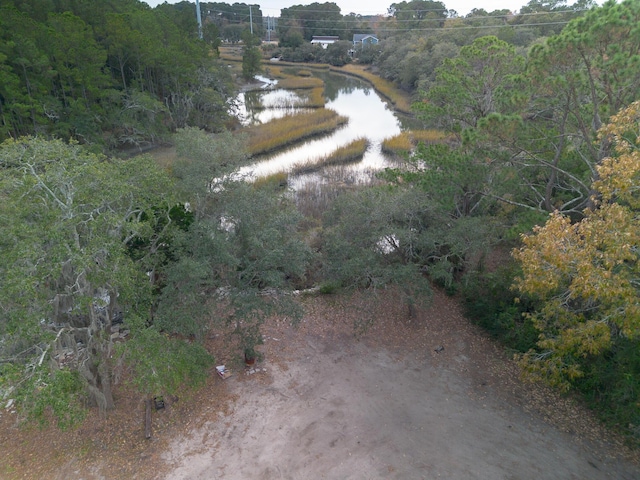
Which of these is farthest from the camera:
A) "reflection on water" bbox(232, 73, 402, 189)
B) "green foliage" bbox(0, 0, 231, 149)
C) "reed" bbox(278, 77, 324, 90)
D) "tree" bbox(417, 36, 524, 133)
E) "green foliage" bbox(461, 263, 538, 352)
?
"reed" bbox(278, 77, 324, 90)

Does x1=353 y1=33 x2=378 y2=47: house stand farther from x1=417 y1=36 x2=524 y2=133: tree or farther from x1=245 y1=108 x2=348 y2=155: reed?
x1=417 y1=36 x2=524 y2=133: tree

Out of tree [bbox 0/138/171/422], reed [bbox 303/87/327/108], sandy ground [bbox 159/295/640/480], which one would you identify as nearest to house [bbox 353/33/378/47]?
reed [bbox 303/87/327/108]

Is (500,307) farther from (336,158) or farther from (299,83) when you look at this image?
(299,83)

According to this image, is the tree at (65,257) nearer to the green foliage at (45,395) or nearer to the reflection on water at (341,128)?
the green foliage at (45,395)

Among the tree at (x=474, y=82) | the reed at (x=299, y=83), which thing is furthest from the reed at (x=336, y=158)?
the reed at (x=299, y=83)

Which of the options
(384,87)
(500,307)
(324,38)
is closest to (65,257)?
(500,307)

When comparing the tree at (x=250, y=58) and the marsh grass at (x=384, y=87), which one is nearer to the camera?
the marsh grass at (x=384, y=87)
